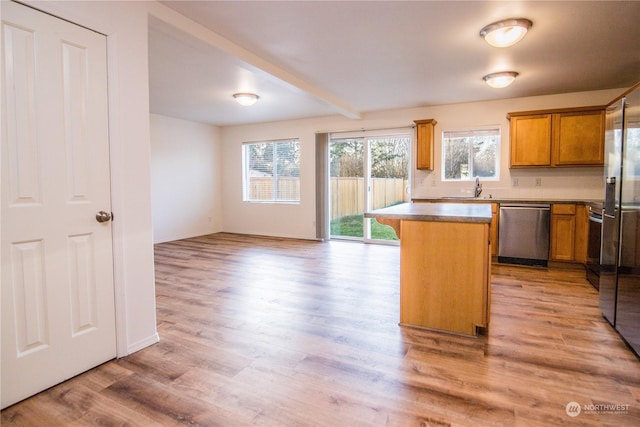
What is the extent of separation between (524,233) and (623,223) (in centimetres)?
232

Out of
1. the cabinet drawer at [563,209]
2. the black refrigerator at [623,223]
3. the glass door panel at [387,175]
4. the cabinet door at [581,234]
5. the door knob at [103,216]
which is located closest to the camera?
the door knob at [103,216]

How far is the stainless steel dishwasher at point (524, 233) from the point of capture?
448 cm

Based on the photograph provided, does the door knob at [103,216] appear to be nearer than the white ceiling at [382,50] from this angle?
Yes

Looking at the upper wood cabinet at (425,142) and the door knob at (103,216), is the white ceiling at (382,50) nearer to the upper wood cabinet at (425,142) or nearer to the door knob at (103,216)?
the upper wood cabinet at (425,142)

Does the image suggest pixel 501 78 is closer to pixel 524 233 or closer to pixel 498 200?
pixel 498 200

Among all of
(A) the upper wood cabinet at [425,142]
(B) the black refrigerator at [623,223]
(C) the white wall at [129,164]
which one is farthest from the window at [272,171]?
(B) the black refrigerator at [623,223]

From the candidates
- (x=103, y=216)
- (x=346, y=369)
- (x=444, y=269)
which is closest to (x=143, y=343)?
(x=103, y=216)

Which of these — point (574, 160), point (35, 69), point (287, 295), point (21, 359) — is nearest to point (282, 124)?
point (287, 295)

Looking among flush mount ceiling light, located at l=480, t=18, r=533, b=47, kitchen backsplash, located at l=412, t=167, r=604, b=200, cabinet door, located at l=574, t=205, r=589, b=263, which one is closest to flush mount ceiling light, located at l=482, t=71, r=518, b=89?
flush mount ceiling light, located at l=480, t=18, r=533, b=47

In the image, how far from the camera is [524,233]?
457 centimetres

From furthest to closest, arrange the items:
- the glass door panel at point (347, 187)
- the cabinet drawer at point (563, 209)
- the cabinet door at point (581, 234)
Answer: the glass door panel at point (347, 187) → the cabinet drawer at point (563, 209) → the cabinet door at point (581, 234)

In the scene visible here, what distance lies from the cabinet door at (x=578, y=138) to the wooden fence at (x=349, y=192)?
7.48 ft

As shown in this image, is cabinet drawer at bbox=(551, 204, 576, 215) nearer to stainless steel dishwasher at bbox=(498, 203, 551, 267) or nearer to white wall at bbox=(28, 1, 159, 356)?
stainless steel dishwasher at bbox=(498, 203, 551, 267)

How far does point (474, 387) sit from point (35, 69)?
9.36 ft
